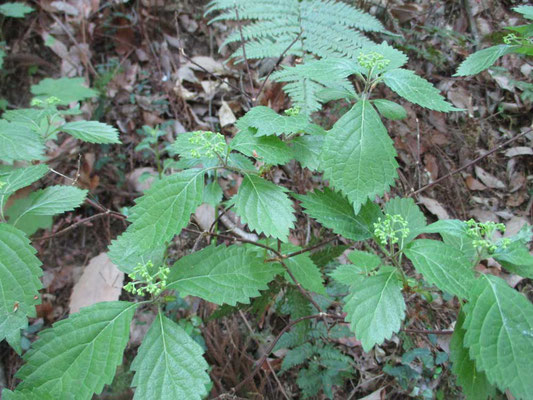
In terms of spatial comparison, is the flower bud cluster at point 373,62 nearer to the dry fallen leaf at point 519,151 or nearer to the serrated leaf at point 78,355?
the serrated leaf at point 78,355

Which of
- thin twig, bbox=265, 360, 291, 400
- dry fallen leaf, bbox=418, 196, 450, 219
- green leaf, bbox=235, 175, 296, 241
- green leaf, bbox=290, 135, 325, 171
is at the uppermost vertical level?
green leaf, bbox=290, 135, 325, 171

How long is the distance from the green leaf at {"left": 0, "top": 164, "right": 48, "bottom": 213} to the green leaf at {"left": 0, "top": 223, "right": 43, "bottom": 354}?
17 centimetres

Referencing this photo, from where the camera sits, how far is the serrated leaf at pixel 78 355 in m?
1.31

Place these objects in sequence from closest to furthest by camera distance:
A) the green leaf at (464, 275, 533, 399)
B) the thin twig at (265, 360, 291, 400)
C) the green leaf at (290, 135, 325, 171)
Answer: the green leaf at (464, 275, 533, 399), the green leaf at (290, 135, 325, 171), the thin twig at (265, 360, 291, 400)

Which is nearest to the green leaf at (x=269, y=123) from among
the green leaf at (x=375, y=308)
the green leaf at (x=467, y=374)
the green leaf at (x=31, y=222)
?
the green leaf at (x=375, y=308)

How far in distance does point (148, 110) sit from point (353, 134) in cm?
264

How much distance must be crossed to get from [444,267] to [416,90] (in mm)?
642

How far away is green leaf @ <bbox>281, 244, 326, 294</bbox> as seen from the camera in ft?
5.56

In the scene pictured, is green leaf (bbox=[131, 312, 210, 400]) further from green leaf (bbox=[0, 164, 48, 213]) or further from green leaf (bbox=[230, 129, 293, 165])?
green leaf (bbox=[0, 164, 48, 213])

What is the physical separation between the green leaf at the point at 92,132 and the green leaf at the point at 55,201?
31cm

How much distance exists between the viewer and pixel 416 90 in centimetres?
140

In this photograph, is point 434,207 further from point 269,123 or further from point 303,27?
point 269,123

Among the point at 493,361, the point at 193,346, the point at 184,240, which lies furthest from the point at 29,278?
the point at 493,361

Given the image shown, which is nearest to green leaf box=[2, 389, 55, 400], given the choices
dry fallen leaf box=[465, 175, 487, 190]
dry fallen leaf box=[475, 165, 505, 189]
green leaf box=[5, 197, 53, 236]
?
green leaf box=[5, 197, 53, 236]
